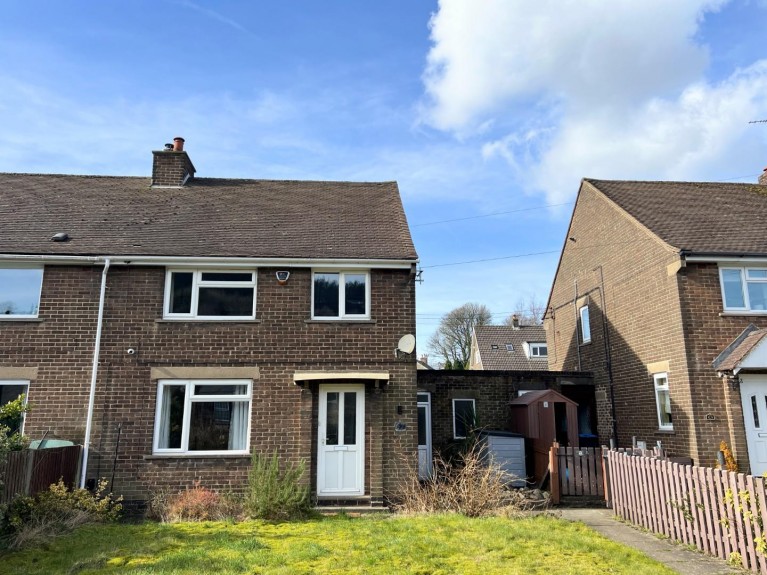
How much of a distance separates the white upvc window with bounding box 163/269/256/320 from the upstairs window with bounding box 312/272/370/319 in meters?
1.46

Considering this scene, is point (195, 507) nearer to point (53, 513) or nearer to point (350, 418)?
point (53, 513)

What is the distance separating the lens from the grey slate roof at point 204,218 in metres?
12.9

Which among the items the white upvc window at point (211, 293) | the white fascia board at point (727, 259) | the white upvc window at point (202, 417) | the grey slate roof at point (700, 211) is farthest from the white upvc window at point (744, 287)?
the white upvc window at point (202, 417)

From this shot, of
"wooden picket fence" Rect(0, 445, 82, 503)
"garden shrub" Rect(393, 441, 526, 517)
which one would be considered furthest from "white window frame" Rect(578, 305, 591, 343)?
"wooden picket fence" Rect(0, 445, 82, 503)

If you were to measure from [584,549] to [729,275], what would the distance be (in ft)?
30.3

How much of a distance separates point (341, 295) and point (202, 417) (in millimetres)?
4031

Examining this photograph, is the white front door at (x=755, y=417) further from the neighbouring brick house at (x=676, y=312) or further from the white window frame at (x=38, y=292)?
the white window frame at (x=38, y=292)

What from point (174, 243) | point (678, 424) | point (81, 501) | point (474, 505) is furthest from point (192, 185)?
point (678, 424)

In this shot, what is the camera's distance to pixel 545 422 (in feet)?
47.6

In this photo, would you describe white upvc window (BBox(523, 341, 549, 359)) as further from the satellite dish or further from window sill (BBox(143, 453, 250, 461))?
window sill (BBox(143, 453, 250, 461))

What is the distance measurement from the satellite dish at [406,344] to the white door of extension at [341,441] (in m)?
1.20

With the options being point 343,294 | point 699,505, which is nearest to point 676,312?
point 699,505

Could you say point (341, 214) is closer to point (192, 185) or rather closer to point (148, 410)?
point (192, 185)

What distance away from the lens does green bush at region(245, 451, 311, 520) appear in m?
10.2
